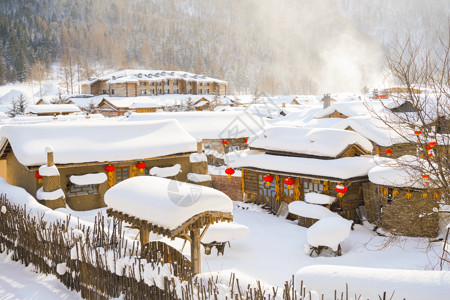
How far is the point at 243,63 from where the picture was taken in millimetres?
136750

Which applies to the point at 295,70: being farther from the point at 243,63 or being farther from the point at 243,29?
the point at 243,29

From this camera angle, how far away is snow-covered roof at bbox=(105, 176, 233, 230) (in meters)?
7.90

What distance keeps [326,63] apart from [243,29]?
162ft

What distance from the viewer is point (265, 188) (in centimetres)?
1892

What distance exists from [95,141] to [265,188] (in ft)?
27.3

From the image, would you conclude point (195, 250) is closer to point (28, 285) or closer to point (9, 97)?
point (28, 285)

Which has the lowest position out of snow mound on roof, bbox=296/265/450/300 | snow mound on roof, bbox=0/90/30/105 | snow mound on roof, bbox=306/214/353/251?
snow mound on roof, bbox=306/214/353/251

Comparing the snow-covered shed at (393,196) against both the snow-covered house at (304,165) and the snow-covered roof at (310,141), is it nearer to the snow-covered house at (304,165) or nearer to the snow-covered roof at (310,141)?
the snow-covered house at (304,165)

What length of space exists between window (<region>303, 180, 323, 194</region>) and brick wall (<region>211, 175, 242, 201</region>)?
13.5 ft

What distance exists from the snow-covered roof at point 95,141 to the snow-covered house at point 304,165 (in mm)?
3466

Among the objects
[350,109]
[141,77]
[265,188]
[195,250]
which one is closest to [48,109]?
[141,77]

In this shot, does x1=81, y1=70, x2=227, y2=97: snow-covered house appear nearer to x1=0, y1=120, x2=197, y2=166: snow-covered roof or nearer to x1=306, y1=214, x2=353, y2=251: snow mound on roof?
x1=0, y1=120, x2=197, y2=166: snow-covered roof

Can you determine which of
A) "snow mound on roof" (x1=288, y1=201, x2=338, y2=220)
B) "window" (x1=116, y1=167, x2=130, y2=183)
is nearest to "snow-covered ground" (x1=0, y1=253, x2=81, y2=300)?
"window" (x1=116, y1=167, x2=130, y2=183)

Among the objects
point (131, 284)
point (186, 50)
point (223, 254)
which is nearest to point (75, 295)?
point (131, 284)
